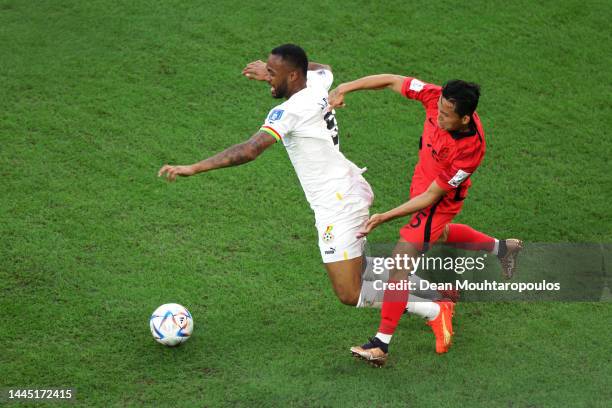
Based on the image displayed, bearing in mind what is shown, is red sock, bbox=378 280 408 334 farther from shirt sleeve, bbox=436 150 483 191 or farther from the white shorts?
shirt sleeve, bbox=436 150 483 191

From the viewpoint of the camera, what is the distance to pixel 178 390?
6.13 meters

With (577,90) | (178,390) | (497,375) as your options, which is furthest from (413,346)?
(577,90)

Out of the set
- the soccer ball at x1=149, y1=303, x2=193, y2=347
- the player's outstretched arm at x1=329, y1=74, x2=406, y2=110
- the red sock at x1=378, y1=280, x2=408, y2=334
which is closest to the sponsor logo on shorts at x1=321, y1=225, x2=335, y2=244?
the red sock at x1=378, y1=280, x2=408, y2=334

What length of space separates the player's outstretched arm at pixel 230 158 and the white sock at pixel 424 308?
1706 millimetres

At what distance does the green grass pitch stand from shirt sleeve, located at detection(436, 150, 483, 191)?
1.28 metres

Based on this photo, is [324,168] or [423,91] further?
[423,91]

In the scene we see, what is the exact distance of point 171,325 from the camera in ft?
21.0

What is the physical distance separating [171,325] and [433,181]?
7.13ft

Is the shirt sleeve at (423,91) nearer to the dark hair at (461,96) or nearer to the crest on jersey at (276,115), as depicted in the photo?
the dark hair at (461,96)

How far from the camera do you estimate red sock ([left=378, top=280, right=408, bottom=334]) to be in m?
6.44

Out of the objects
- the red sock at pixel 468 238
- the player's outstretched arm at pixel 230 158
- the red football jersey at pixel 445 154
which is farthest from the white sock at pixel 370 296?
the player's outstretched arm at pixel 230 158

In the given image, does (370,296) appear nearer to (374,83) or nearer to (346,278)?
(346,278)

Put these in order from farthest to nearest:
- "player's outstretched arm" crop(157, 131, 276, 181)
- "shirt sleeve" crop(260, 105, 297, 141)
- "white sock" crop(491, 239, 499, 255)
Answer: "white sock" crop(491, 239, 499, 255) < "shirt sleeve" crop(260, 105, 297, 141) < "player's outstretched arm" crop(157, 131, 276, 181)

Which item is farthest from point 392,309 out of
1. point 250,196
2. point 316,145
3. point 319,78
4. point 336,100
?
point 250,196
